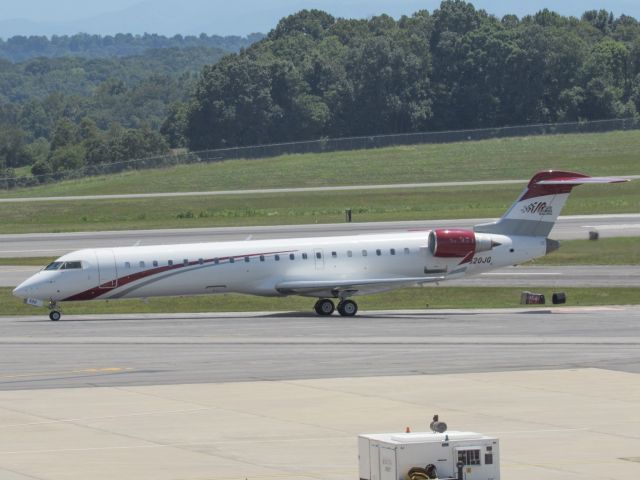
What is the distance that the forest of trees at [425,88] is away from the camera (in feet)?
532

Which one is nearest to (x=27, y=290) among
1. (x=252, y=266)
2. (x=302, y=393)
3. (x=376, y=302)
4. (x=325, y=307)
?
(x=252, y=266)

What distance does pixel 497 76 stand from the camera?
6516 inches

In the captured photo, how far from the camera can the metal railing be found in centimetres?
14362

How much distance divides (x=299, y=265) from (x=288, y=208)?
51.1m

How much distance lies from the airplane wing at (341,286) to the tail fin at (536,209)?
13.7ft

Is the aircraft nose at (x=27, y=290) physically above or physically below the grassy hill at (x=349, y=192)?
below

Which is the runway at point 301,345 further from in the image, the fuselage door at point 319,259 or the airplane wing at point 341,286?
the fuselage door at point 319,259

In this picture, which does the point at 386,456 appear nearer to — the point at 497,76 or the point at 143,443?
the point at 143,443

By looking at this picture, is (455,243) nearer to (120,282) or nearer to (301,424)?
(120,282)

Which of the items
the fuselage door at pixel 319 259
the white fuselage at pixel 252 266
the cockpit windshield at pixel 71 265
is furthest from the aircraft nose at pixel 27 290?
the fuselage door at pixel 319 259

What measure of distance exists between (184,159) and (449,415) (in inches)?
4594

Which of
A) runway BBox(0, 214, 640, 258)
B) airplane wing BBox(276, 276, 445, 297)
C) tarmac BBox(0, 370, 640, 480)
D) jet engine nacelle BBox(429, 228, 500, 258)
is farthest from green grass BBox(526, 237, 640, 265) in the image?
tarmac BBox(0, 370, 640, 480)

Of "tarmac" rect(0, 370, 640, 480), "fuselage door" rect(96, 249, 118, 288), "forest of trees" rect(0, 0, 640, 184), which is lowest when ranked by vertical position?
"tarmac" rect(0, 370, 640, 480)

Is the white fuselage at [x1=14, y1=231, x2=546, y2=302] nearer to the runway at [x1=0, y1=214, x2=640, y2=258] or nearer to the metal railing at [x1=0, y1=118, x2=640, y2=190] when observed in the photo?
the runway at [x1=0, y1=214, x2=640, y2=258]
